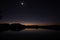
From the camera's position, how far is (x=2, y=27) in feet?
65.4

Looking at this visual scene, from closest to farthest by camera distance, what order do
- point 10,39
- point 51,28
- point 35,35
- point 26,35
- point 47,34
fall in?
point 10,39 < point 26,35 < point 35,35 < point 47,34 < point 51,28

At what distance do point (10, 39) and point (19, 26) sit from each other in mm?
3192

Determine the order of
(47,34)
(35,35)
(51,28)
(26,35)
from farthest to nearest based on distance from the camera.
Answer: (51,28), (47,34), (35,35), (26,35)

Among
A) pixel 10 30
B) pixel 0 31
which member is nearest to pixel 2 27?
pixel 0 31

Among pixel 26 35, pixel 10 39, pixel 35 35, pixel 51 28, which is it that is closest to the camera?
pixel 10 39

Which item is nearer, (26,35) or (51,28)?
(26,35)

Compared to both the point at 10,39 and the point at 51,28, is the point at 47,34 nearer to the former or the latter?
the point at 51,28

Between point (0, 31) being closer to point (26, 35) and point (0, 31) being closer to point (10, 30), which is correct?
point (10, 30)

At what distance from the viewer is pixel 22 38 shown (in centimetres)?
1725

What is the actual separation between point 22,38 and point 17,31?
225 cm

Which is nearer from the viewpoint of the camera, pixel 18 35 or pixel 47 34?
pixel 18 35

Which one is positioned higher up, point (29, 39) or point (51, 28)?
point (51, 28)

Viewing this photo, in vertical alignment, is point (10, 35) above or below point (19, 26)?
below

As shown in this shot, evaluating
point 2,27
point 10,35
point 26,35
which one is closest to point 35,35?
point 26,35
